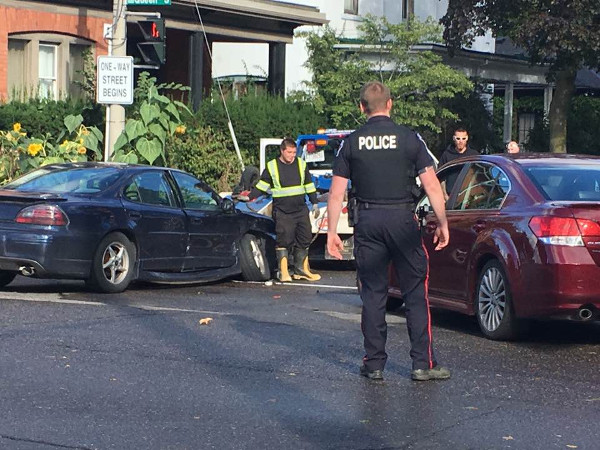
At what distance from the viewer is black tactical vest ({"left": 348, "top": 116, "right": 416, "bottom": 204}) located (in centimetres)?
845

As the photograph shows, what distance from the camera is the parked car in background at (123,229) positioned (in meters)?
13.3

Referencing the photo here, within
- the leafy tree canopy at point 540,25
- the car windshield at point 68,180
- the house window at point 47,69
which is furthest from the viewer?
the leafy tree canopy at point 540,25

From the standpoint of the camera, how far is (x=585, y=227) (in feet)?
32.2

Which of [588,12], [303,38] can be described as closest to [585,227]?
[588,12]

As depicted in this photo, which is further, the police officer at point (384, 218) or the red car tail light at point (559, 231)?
the red car tail light at point (559, 231)

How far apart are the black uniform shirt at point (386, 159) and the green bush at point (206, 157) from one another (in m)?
16.7

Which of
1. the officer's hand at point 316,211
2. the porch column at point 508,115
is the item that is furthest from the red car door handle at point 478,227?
the porch column at point 508,115

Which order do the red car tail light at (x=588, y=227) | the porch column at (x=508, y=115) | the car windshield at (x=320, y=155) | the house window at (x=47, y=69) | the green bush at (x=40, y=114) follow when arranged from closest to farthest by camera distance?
the red car tail light at (x=588, y=227) < the car windshield at (x=320, y=155) < the green bush at (x=40, y=114) < the house window at (x=47, y=69) < the porch column at (x=508, y=115)

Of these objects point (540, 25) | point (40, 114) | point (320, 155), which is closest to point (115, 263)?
point (320, 155)

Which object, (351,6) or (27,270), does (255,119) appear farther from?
(27,270)

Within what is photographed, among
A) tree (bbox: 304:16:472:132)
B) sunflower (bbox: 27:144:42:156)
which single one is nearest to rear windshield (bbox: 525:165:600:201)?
sunflower (bbox: 27:144:42:156)

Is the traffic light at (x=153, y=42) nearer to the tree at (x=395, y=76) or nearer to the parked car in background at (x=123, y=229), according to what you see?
the parked car in background at (x=123, y=229)

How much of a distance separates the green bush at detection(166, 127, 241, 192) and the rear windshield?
14.8 meters

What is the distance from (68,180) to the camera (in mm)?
14328
